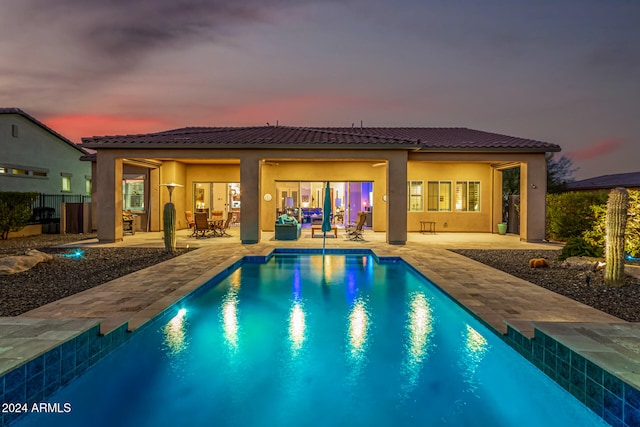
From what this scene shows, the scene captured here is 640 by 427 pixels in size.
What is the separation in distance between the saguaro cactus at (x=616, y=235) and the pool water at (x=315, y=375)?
283 cm

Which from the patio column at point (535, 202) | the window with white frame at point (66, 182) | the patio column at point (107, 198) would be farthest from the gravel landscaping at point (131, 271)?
the window with white frame at point (66, 182)

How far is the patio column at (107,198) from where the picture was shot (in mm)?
12117

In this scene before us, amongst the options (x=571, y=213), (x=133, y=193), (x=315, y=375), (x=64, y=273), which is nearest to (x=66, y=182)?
(x=133, y=193)

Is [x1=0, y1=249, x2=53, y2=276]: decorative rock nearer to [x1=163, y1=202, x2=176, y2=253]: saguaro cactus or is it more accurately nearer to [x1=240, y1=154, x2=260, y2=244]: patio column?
[x1=163, y1=202, x2=176, y2=253]: saguaro cactus

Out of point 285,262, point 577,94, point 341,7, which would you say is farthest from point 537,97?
point 285,262

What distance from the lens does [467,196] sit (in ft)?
54.2

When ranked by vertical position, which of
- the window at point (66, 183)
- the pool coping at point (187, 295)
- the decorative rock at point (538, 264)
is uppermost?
the window at point (66, 183)

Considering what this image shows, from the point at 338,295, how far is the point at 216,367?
319 cm

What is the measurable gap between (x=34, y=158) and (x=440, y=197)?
20.7m

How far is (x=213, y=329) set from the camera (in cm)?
498

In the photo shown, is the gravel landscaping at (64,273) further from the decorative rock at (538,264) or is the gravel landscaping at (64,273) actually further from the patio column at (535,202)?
the patio column at (535,202)

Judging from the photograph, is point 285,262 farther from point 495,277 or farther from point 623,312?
point 623,312

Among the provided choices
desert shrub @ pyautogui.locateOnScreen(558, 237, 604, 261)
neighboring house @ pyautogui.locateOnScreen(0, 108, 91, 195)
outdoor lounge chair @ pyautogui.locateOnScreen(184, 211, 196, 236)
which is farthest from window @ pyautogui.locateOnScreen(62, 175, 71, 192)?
desert shrub @ pyautogui.locateOnScreen(558, 237, 604, 261)

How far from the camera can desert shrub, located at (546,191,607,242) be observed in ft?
36.3
